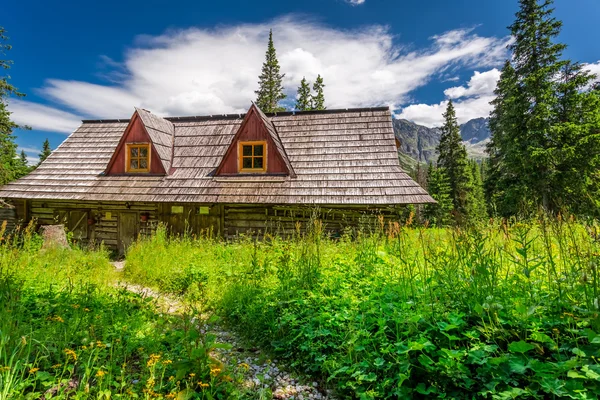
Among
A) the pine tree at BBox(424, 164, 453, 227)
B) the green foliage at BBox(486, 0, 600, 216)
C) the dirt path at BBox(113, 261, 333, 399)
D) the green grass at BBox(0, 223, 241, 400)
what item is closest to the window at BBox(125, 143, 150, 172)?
the green grass at BBox(0, 223, 241, 400)

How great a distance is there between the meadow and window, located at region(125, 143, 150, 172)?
7025mm

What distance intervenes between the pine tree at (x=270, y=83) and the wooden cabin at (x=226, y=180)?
19.7 m

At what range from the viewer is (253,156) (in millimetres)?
11008

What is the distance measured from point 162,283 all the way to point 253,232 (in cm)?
431

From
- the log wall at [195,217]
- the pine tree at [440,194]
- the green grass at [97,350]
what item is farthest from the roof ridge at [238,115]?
the pine tree at [440,194]

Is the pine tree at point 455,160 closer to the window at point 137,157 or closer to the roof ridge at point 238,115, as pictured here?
the roof ridge at point 238,115

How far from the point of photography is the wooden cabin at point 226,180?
9.87 metres

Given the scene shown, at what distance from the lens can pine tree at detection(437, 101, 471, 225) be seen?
27250 millimetres

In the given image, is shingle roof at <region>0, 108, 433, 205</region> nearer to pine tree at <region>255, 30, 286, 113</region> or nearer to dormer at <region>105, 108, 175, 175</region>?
dormer at <region>105, 108, 175, 175</region>

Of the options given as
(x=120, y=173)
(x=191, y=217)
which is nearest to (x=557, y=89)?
(x=191, y=217)

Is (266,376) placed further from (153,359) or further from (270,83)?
(270,83)

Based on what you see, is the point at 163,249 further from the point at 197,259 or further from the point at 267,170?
the point at 267,170

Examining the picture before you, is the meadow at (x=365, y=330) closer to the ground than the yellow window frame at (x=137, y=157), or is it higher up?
closer to the ground

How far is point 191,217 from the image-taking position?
35.4 ft
